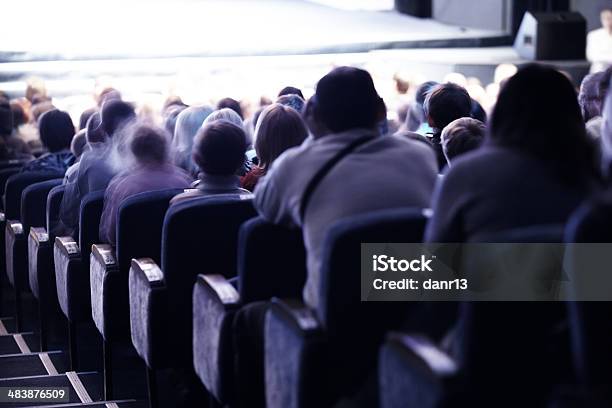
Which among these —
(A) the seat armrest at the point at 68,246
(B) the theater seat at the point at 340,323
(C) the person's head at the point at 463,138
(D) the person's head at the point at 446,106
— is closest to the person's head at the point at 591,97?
(D) the person's head at the point at 446,106

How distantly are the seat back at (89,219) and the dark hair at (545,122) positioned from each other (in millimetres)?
2243

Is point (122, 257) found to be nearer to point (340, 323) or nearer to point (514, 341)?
point (340, 323)

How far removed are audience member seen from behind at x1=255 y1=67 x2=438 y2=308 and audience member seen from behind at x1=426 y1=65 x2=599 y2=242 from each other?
1.43ft

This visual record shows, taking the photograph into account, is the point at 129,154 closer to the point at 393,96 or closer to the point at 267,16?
the point at 393,96

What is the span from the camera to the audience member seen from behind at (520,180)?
2.10m

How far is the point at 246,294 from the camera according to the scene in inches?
115

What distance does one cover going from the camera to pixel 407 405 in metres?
2.04

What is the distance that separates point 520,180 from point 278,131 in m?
1.67

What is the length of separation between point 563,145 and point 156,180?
2.09 m

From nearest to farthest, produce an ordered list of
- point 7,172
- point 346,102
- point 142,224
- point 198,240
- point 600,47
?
point 346,102, point 198,240, point 142,224, point 7,172, point 600,47

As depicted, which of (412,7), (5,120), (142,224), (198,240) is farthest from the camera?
(412,7)

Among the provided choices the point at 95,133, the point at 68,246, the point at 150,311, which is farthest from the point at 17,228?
the point at 150,311

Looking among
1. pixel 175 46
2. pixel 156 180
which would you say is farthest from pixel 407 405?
pixel 175 46

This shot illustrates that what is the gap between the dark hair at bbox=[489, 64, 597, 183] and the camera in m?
2.13
